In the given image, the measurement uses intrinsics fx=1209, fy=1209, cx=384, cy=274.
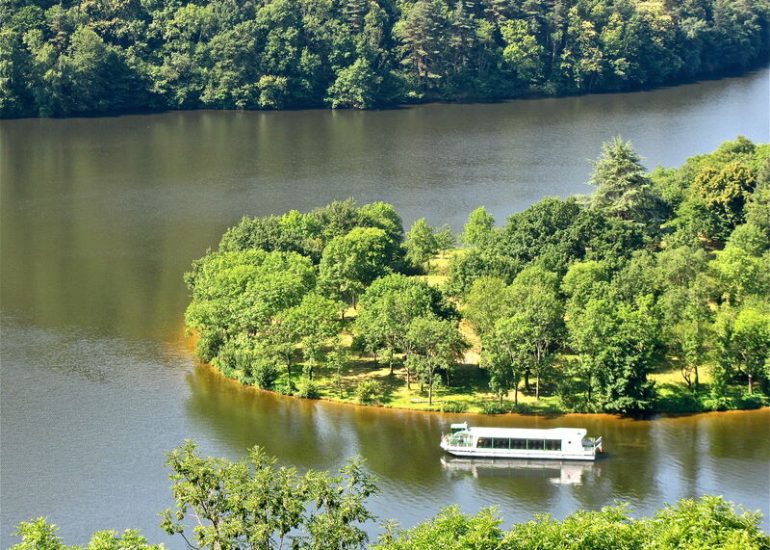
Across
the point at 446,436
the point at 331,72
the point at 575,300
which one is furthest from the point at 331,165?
the point at 446,436

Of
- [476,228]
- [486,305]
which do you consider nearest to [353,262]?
[486,305]

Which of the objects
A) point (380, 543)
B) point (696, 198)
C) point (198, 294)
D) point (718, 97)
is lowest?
point (380, 543)

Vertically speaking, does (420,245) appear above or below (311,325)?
above

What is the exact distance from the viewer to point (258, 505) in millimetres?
38250

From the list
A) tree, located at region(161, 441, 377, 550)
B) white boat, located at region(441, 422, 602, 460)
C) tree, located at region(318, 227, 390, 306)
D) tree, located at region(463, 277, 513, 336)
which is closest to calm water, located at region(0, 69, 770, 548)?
white boat, located at region(441, 422, 602, 460)

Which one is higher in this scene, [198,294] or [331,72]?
[331,72]

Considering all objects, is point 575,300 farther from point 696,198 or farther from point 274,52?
point 274,52

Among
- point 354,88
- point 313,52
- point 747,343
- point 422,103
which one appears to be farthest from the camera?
point 313,52

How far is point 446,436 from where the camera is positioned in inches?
2047

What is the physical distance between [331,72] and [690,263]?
243 feet

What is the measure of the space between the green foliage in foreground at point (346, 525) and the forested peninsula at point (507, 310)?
15.6 m

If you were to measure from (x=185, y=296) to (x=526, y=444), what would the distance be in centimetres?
2634

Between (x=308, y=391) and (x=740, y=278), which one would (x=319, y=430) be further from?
(x=740, y=278)

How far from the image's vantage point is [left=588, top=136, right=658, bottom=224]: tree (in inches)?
2798
